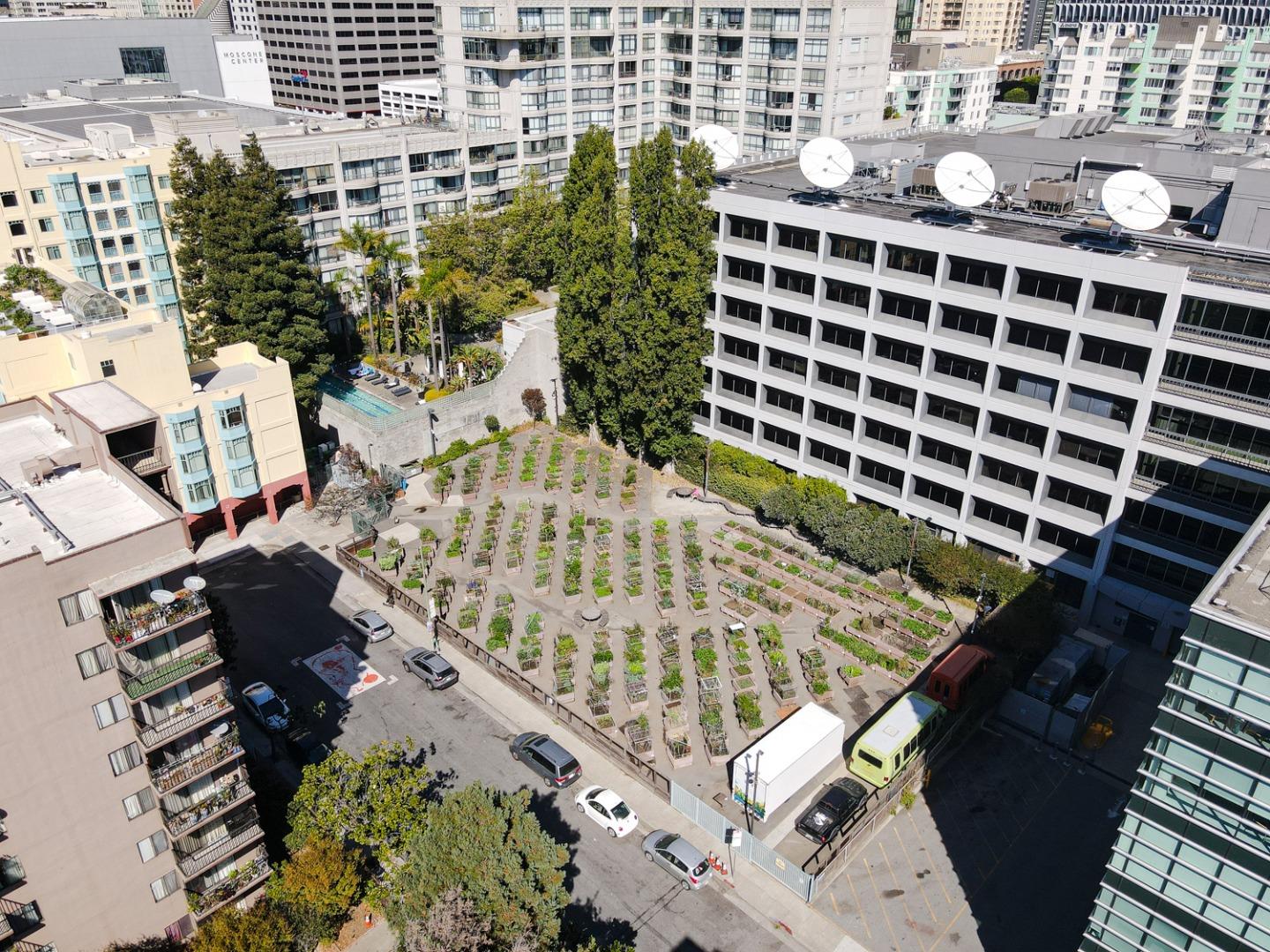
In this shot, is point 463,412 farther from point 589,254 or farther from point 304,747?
point 304,747

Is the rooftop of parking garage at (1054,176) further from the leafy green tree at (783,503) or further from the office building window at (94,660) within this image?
the office building window at (94,660)

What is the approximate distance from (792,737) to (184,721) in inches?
1054

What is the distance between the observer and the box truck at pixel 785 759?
4219 centimetres

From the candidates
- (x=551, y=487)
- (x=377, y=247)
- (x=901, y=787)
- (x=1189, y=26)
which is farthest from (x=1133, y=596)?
(x=1189, y=26)

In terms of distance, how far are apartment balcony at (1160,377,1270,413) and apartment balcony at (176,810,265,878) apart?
4905cm

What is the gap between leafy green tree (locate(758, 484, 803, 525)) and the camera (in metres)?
63.0

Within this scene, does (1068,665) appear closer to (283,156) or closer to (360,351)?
(360,351)

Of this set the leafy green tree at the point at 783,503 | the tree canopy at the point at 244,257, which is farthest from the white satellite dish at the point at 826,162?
the tree canopy at the point at 244,257

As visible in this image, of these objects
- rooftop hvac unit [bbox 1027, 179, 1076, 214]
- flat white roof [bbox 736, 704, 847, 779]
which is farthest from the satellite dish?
flat white roof [bbox 736, 704, 847, 779]

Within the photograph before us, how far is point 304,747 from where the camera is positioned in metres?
46.7

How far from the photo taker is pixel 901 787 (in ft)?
143

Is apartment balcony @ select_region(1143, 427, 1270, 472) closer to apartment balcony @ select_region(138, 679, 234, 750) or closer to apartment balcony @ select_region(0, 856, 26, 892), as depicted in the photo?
apartment balcony @ select_region(138, 679, 234, 750)

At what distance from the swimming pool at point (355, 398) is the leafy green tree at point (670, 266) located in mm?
22925

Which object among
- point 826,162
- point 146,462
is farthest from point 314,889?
point 826,162
